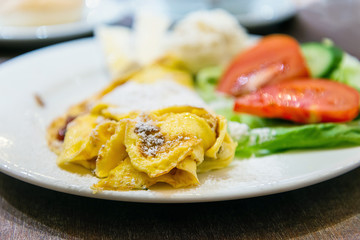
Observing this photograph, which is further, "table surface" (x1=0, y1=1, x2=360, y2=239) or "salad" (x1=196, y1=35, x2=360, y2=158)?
"salad" (x1=196, y1=35, x2=360, y2=158)

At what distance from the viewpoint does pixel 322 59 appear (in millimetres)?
2830

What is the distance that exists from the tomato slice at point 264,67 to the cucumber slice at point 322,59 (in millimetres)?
68

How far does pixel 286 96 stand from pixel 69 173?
1.31 meters

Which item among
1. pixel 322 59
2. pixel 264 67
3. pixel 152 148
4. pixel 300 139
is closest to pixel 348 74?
pixel 322 59

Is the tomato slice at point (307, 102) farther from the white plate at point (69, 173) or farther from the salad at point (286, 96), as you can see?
the white plate at point (69, 173)

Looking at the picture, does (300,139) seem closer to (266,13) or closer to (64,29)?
(266,13)

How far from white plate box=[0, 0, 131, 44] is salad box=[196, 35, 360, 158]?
1.60m

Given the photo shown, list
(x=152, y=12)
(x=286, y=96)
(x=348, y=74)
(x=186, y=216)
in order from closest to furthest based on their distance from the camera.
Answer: (x=186, y=216)
(x=286, y=96)
(x=348, y=74)
(x=152, y=12)

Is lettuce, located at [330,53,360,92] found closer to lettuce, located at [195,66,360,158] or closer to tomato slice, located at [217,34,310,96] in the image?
tomato slice, located at [217,34,310,96]

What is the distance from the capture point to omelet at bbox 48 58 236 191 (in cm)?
171

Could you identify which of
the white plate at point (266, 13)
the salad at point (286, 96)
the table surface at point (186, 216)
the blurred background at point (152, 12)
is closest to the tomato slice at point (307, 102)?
the salad at point (286, 96)

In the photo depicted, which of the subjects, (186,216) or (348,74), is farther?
(348,74)

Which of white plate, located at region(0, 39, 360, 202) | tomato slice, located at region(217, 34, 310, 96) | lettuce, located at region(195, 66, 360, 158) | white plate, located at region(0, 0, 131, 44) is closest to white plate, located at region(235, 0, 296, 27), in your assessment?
tomato slice, located at region(217, 34, 310, 96)

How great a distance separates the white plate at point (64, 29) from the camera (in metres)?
3.91
